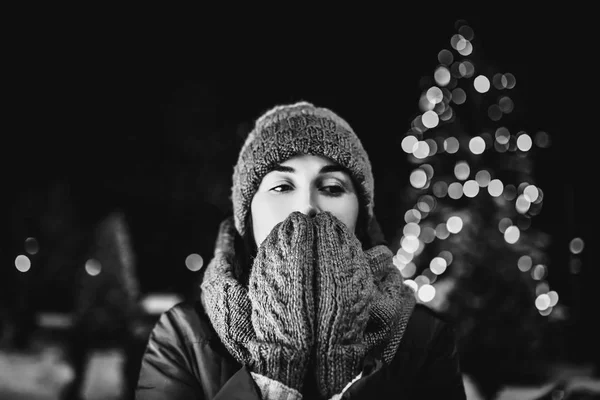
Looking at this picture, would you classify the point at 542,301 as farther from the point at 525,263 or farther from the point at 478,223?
the point at 478,223

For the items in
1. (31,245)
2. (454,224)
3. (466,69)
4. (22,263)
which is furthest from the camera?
(31,245)

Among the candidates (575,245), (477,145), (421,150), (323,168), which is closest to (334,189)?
(323,168)

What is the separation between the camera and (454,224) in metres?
3.27

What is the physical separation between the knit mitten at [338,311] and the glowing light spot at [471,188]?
257 cm

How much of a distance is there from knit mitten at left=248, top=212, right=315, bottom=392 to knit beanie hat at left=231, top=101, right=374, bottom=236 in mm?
220

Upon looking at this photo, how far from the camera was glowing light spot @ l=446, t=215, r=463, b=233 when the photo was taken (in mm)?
3250

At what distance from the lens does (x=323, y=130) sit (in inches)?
46.2

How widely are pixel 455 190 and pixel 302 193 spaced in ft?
8.40

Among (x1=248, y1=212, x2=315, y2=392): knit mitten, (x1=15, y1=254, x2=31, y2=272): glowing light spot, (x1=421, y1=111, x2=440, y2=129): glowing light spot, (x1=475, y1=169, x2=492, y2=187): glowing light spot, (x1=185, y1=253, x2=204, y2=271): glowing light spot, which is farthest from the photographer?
(x1=185, y1=253, x2=204, y2=271): glowing light spot

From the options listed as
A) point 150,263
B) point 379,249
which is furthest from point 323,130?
point 150,263

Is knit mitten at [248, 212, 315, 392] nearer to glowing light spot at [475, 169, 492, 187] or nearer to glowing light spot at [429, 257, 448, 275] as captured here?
glowing light spot at [429, 257, 448, 275]

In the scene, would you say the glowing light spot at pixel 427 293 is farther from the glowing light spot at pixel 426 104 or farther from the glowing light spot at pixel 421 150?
the glowing light spot at pixel 426 104

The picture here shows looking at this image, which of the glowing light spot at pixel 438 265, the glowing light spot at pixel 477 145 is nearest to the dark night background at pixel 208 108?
the glowing light spot at pixel 477 145

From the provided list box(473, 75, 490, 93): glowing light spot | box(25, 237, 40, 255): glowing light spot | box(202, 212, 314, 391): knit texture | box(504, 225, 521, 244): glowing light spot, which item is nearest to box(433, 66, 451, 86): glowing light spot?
box(473, 75, 490, 93): glowing light spot
